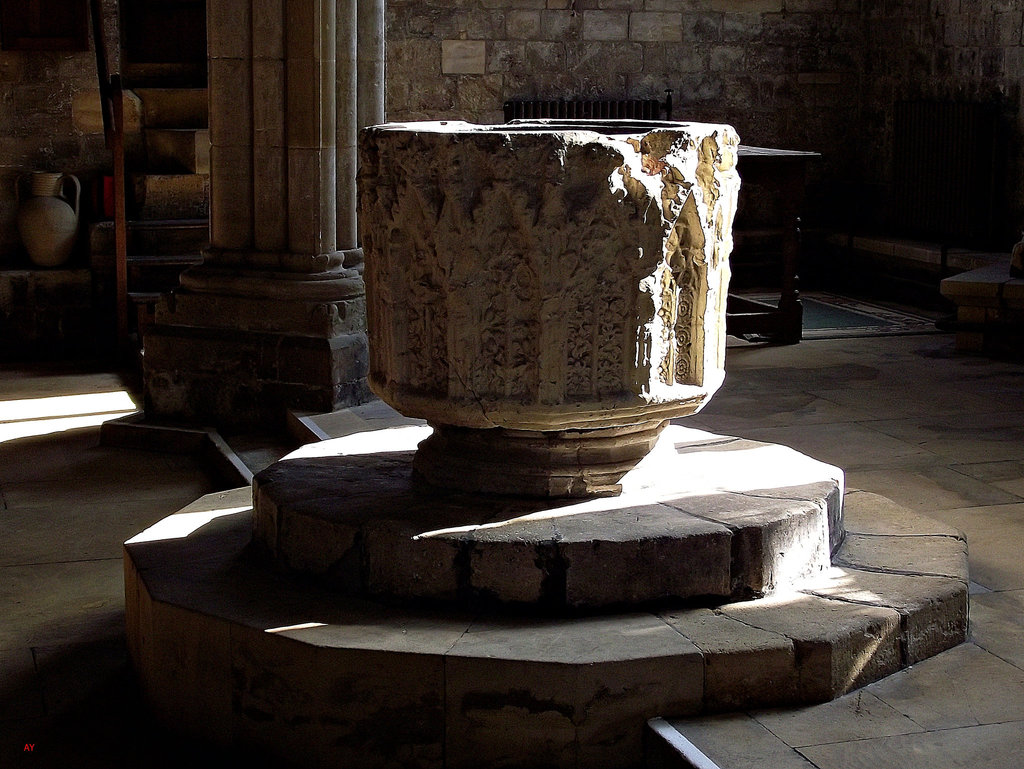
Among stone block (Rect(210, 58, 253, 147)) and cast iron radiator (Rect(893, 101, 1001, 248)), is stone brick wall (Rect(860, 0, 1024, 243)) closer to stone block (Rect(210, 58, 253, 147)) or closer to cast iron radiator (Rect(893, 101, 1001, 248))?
cast iron radiator (Rect(893, 101, 1001, 248))

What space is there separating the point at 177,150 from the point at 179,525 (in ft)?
17.0

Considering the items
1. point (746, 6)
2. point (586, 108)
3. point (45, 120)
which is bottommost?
point (45, 120)

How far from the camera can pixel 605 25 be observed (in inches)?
400

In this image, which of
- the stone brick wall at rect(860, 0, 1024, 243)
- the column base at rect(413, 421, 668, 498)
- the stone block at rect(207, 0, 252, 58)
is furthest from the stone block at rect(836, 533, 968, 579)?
the stone brick wall at rect(860, 0, 1024, 243)

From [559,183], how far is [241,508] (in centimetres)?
154

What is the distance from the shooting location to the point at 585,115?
33.3 ft

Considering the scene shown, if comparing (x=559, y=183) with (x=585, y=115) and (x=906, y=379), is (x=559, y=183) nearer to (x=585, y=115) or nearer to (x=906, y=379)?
(x=906, y=379)

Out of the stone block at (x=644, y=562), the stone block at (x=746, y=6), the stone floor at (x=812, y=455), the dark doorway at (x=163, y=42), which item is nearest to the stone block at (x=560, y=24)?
the stone block at (x=746, y=6)

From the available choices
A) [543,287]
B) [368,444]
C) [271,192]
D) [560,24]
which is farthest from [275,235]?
[560,24]

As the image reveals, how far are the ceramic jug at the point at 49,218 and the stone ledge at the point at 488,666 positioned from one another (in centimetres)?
546

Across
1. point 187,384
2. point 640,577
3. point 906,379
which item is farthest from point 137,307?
point 640,577

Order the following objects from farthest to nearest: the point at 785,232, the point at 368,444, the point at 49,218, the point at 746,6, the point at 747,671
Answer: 1. the point at 746,6
2. the point at 49,218
3. the point at 785,232
4. the point at 368,444
5. the point at 747,671

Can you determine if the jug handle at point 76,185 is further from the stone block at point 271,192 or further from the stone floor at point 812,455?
the stone block at point 271,192

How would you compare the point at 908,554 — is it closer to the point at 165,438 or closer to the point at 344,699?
the point at 344,699
